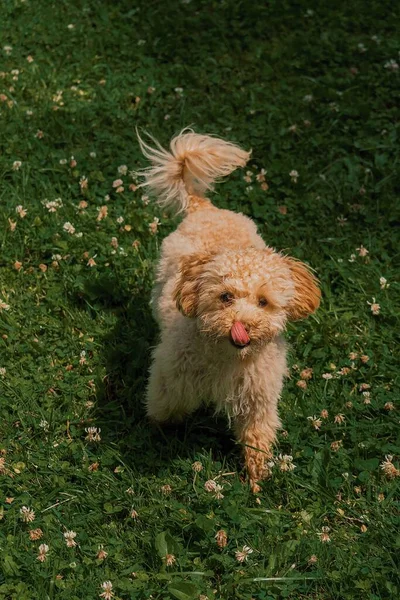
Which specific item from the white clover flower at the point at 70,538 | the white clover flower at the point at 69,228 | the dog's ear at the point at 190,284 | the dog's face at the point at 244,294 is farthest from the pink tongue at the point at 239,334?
the white clover flower at the point at 69,228

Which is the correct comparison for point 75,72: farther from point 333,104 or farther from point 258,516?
point 258,516

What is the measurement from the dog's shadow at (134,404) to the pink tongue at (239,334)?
99cm

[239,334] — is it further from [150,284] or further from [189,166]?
[150,284]

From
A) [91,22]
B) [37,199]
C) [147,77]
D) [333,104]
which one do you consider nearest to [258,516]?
[37,199]

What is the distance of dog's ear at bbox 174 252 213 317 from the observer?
376 cm

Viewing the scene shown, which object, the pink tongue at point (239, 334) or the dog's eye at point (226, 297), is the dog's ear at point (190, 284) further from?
the pink tongue at point (239, 334)

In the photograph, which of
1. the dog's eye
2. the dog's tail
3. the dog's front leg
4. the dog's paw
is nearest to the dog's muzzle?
the dog's eye

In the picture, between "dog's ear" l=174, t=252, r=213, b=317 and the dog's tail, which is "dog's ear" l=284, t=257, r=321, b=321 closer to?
"dog's ear" l=174, t=252, r=213, b=317

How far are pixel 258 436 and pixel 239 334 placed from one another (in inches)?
36.8

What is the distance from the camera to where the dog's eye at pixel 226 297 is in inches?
141

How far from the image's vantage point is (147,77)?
7.17 meters

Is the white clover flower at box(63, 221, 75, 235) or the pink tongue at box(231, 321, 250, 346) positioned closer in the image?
the pink tongue at box(231, 321, 250, 346)

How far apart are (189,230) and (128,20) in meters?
3.85

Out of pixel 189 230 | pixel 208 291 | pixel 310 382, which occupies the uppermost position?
pixel 208 291
